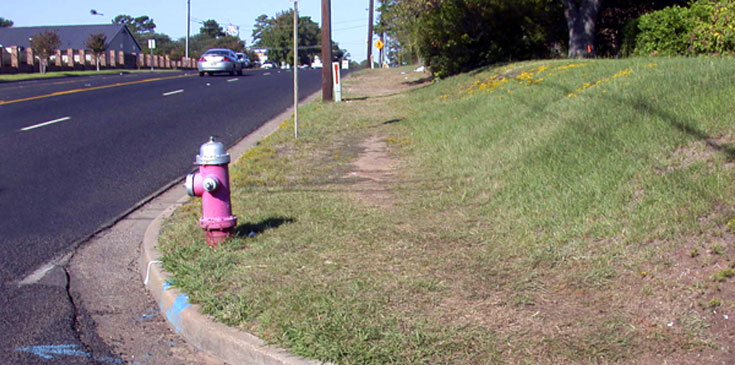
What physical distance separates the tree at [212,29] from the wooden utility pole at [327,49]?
11923cm

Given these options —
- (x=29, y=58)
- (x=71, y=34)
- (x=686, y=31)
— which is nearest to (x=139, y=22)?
(x=71, y=34)

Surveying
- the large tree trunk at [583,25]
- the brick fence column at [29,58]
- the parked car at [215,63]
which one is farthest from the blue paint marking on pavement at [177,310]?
the brick fence column at [29,58]

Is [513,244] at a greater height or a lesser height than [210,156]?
lesser

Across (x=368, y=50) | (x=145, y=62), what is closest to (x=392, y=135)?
(x=368, y=50)

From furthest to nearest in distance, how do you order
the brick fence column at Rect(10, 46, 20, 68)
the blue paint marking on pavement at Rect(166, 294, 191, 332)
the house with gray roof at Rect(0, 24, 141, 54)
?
the house with gray roof at Rect(0, 24, 141, 54)
the brick fence column at Rect(10, 46, 20, 68)
the blue paint marking on pavement at Rect(166, 294, 191, 332)

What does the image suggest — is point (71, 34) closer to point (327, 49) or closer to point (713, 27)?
point (327, 49)

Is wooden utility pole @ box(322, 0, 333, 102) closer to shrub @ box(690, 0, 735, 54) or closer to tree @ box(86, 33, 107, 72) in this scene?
shrub @ box(690, 0, 735, 54)

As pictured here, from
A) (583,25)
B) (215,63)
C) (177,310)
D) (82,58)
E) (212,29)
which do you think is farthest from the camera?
(212,29)

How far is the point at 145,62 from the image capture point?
6362 centimetres

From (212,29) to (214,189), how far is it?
13562cm

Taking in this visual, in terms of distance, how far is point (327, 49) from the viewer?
18.9 metres

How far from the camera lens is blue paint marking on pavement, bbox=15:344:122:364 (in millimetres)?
3819

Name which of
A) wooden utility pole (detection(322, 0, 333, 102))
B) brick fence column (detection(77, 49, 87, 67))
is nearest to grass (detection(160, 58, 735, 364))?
wooden utility pole (detection(322, 0, 333, 102))

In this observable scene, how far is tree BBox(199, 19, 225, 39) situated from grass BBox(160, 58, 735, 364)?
5159 inches
